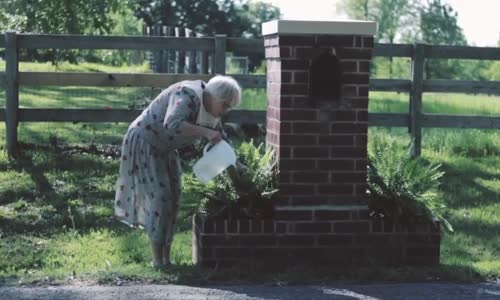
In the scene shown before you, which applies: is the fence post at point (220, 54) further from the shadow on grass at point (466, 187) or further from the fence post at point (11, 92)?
the shadow on grass at point (466, 187)

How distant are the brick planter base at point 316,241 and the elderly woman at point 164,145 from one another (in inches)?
11.1

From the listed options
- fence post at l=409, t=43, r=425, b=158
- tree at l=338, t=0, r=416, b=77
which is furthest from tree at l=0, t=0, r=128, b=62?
tree at l=338, t=0, r=416, b=77

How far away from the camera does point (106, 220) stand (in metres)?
8.19

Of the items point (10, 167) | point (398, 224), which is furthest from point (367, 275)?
point (10, 167)

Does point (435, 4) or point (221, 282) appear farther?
point (435, 4)

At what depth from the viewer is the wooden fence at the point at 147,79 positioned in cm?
1037

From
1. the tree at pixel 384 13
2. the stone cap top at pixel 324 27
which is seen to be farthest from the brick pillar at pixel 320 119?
the tree at pixel 384 13

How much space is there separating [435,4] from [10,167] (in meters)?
72.2

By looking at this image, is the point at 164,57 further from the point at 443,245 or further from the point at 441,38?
the point at 441,38

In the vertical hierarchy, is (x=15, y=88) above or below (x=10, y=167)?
above

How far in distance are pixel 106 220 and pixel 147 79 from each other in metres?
2.86

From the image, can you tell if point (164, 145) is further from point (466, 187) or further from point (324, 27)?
point (466, 187)

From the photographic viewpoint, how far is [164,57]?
25.2m

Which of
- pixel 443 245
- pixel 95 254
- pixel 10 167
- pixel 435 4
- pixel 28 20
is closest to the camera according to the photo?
pixel 95 254
